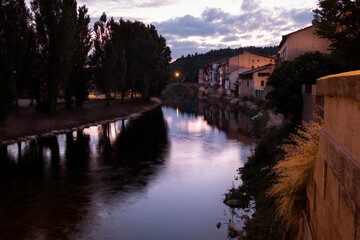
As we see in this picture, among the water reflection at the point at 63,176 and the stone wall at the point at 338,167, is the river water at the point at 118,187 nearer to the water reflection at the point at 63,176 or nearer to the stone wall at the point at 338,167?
the water reflection at the point at 63,176

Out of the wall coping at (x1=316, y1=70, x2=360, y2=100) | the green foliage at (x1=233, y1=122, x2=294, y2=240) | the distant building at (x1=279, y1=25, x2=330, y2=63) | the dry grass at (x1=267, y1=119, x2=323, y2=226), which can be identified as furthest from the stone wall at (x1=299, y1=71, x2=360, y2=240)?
the distant building at (x1=279, y1=25, x2=330, y2=63)

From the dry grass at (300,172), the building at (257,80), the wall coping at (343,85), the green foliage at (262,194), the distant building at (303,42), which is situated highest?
the distant building at (303,42)

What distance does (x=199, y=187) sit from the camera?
56.3 feet

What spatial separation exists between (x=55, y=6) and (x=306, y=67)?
27187 mm

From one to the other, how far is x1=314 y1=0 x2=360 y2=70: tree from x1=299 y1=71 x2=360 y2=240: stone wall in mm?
11552

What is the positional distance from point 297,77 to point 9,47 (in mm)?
Answer: 24082

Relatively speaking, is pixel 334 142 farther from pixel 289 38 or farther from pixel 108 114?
pixel 108 114

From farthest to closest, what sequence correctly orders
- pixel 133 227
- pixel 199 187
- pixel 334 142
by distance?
1. pixel 199 187
2. pixel 133 227
3. pixel 334 142

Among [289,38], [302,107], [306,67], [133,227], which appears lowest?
[133,227]

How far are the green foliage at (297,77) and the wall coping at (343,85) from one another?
1640 centimetres

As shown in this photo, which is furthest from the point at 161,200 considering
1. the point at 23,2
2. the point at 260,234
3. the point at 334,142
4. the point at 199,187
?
the point at 23,2

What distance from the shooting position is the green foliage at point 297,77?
20203mm

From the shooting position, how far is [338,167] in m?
3.73

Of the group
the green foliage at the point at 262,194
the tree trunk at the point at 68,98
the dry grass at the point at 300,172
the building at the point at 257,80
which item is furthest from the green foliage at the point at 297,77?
the building at the point at 257,80
